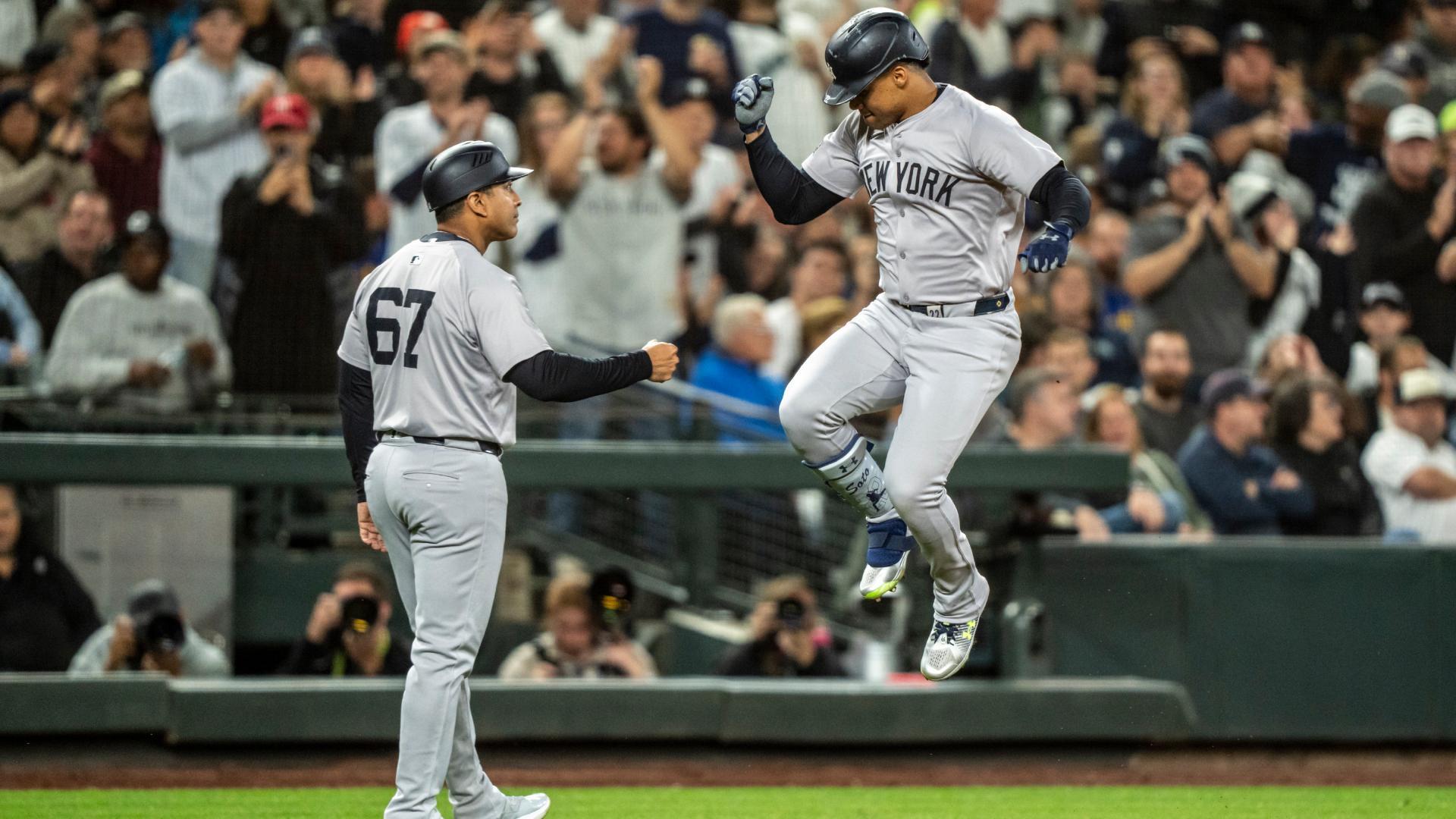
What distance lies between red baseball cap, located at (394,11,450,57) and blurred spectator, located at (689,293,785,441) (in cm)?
245

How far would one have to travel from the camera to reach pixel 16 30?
31.9 feet

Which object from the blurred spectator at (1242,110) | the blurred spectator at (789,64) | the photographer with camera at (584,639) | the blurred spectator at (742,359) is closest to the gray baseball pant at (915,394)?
the photographer with camera at (584,639)

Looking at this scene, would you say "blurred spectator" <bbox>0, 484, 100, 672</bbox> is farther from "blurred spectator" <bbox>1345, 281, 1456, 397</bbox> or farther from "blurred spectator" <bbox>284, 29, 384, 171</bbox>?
"blurred spectator" <bbox>1345, 281, 1456, 397</bbox>

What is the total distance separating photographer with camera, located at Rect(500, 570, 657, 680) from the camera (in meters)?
7.79

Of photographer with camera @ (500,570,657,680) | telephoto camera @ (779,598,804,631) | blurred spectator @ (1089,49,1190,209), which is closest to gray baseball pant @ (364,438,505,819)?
photographer with camera @ (500,570,657,680)

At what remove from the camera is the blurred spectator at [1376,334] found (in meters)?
9.96

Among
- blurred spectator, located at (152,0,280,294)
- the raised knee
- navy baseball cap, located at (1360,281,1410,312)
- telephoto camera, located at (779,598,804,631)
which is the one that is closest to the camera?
the raised knee

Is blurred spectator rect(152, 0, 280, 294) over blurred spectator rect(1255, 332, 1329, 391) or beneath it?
over

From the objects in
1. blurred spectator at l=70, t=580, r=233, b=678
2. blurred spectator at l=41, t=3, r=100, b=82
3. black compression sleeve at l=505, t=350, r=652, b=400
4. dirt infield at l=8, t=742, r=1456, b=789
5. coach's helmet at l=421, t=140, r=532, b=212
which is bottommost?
dirt infield at l=8, t=742, r=1456, b=789

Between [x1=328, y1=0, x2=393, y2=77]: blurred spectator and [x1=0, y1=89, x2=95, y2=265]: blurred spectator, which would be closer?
[x1=0, y1=89, x2=95, y2=265]: blurred spectator

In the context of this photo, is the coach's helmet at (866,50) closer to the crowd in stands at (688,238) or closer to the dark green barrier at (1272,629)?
the crowd in stands at (688,238)

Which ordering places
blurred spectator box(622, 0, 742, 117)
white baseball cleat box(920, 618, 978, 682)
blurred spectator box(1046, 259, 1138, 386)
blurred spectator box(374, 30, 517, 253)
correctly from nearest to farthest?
white baseball cleat box(920, 618, 978, 682) < blurred spectator box(374, 30, 517, 253) < blurred spectator box(1046, 259, 1138, 386) < blurred spectator box(622, 0, 742, 117)

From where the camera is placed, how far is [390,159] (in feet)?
30.3

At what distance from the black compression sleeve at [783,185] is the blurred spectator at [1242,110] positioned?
6.16 m
